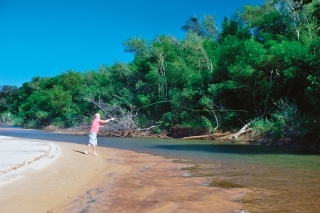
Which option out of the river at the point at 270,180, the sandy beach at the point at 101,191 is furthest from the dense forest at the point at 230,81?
the sandy beach at the point at 101,191

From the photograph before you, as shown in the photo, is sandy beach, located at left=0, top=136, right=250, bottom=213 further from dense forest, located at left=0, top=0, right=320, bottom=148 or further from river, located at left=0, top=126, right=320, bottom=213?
dense forest, located at left=0, top=0, right=320, bottom=148

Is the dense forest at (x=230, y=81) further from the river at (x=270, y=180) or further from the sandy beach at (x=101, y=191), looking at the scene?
the sandy beach at (x=101, y=191)

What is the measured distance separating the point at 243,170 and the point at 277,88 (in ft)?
48.3

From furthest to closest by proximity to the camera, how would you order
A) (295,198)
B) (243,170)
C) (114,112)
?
(114,112) → (243,170) → (295,198)

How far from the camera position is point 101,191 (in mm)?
6387

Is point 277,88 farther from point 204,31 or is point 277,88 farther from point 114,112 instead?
point 204,31

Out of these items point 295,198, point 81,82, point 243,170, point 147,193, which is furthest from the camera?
point 81,82

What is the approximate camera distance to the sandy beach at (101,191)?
508 cm

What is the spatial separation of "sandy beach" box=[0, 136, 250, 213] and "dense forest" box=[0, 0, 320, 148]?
32.0 feet

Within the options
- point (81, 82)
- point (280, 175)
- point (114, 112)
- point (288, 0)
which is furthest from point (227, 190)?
point (81, 82)

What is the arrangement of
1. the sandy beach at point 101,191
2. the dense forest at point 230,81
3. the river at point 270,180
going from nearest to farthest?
the sandy beach at point 101,191 < the river at point 270,180 < the dense forest at point 230,81

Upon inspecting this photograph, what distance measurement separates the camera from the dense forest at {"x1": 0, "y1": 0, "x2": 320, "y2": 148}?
1903 cm

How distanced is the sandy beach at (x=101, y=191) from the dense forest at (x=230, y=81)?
975 cm

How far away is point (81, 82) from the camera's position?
182 feet
